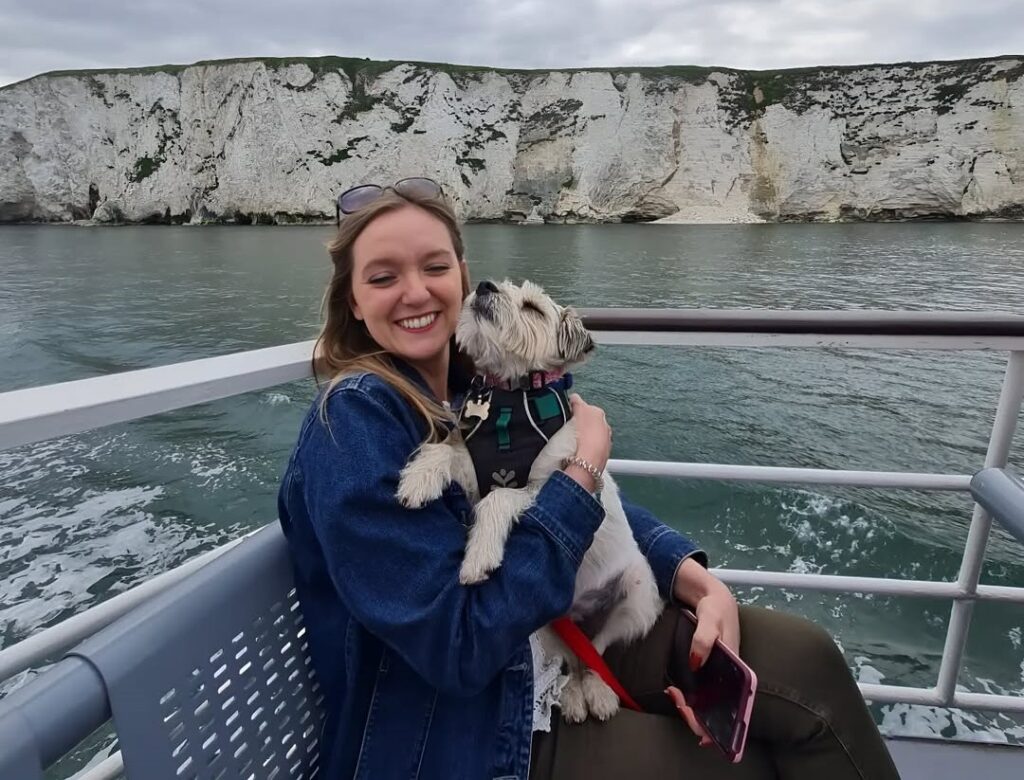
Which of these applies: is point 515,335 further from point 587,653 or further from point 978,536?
point 978,536

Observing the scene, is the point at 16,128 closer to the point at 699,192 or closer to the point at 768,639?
the point at 699,192

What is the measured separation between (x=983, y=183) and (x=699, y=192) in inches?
850

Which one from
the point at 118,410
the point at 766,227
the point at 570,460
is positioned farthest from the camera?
the point at 766,227

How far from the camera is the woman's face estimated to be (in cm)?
148

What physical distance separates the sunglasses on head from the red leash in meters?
1.06

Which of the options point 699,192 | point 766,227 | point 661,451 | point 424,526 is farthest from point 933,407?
point 699,192

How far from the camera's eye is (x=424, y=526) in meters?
1.20

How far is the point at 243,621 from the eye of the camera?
3.62ft

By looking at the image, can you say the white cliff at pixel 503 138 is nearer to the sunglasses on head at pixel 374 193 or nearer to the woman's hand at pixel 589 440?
the sunglasses on head at pixel 374 193

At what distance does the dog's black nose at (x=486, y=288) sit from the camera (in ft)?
5.94

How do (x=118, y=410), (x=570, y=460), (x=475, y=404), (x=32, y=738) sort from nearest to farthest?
(x=32, y=738), (x=118, y=410), (x=570, y=460), (x=475, y=404)

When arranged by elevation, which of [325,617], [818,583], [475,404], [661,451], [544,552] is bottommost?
[661,451]

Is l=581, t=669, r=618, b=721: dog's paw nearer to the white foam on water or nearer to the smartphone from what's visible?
the smartphone

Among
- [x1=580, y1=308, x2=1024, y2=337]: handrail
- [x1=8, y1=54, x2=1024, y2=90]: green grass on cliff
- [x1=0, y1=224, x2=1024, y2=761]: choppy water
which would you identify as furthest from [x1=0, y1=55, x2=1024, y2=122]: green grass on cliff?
[x1=580, y1=308, x2=1024, y2=337]: handrail
